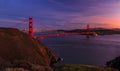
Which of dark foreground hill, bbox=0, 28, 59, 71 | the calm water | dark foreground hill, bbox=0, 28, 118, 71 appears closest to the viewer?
dark foreground hill, bbox=0, 28, 118, 71

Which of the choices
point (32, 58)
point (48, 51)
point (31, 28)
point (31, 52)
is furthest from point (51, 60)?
point (31, 28)

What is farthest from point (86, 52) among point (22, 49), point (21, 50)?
point (21, 50)

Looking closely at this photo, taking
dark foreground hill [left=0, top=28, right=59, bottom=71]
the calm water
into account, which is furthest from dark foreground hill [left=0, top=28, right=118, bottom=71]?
the calm water

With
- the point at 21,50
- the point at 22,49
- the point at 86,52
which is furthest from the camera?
the point at 86,52

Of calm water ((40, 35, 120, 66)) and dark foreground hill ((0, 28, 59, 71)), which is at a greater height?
dark foreground hill ((0, 28, 59, 71))

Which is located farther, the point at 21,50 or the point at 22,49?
the point at 22,49

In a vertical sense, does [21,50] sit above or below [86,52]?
above

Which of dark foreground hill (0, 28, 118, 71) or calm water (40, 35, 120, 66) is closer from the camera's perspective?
dark foreground hill (0, 28, 118, 71)

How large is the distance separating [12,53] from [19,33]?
5.19 meters

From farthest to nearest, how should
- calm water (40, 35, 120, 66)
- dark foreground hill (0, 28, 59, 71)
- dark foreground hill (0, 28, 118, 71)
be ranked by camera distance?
calm water (40, 35, 120, 66)
dark foreground hill (0, 28, 59, 71)
dark foreground hill (0, 28, 118, 71)

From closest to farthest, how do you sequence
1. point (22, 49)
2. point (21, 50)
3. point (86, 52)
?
point (21, 50) < point (22, 49) < point (86, 52)

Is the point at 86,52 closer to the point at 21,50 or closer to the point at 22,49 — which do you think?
the point at 22,49

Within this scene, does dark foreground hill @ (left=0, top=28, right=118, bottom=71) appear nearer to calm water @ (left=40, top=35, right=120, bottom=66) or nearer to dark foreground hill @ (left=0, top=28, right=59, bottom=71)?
dark foreground hill @ (left=0, top=28, right=59, bottom=71)

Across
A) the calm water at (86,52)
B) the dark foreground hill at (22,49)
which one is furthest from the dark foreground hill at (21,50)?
the calm water at (86,52)
